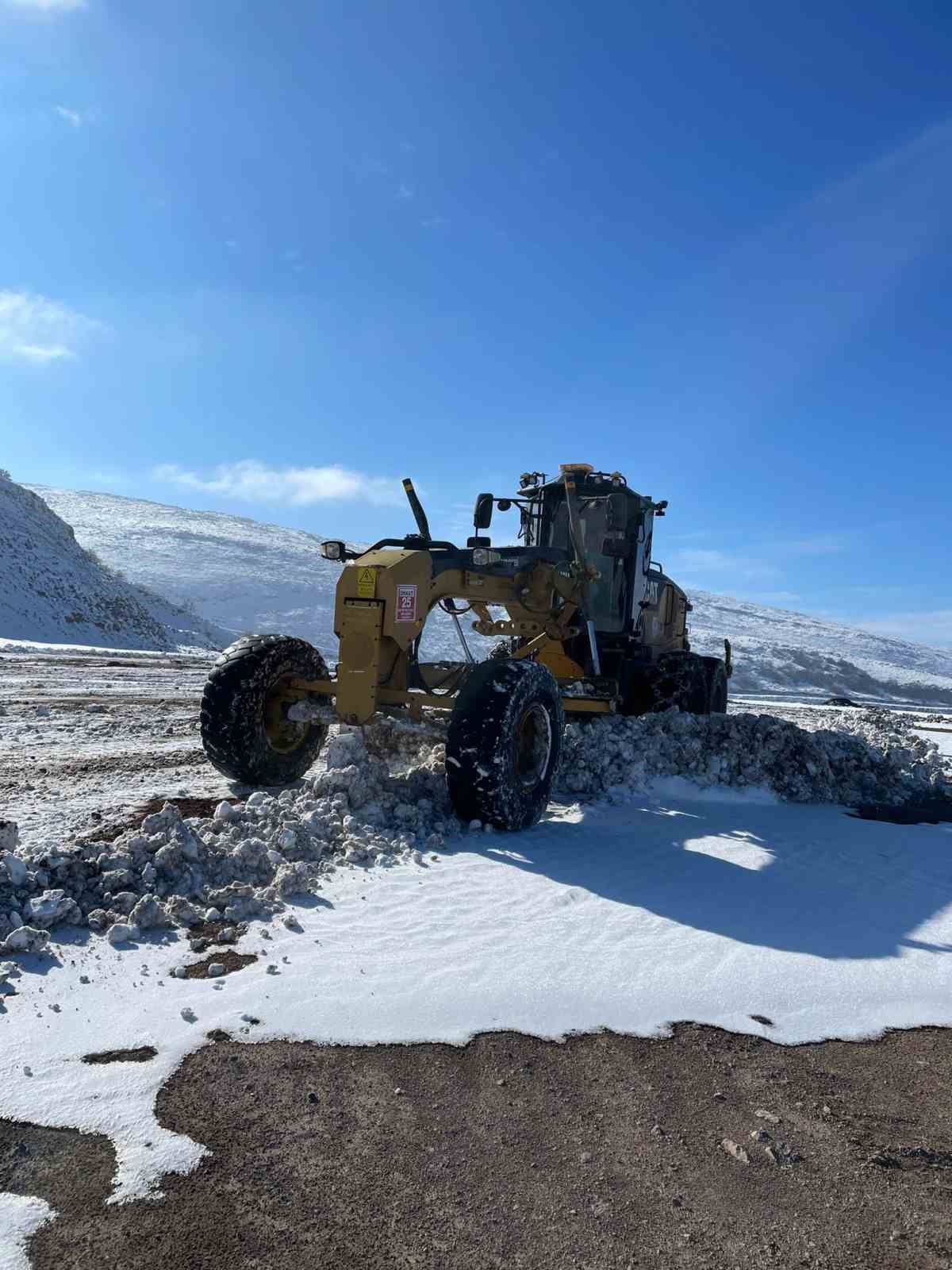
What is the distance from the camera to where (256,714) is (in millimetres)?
6641

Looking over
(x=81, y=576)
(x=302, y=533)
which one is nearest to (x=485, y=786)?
(x=81, y=576)

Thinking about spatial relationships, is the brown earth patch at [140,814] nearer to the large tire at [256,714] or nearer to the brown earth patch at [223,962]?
the large tire at [256,714]

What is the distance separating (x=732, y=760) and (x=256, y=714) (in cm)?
446

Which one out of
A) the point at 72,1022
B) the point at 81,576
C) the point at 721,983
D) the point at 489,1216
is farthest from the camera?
the point at 81,576

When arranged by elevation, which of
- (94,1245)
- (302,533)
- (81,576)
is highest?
(302,533)

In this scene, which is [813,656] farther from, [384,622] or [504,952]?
[504,952]

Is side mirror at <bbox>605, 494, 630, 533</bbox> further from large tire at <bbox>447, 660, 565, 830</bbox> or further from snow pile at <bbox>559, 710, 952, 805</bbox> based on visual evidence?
large tire at <bbox>447, 660, 565, 830</bbox>

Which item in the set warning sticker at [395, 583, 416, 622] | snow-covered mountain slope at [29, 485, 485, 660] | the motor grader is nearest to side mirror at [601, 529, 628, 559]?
the motor grader

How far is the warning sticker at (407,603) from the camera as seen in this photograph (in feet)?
21.1

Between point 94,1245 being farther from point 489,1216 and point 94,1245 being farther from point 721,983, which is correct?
point 721,983

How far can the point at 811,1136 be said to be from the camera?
2.79m

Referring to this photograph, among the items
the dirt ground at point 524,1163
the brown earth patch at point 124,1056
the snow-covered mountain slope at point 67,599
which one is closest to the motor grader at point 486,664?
the dirt ground at point 524,1163

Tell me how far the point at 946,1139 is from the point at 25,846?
14.5 ft

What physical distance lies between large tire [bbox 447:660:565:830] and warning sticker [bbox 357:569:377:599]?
99cm
